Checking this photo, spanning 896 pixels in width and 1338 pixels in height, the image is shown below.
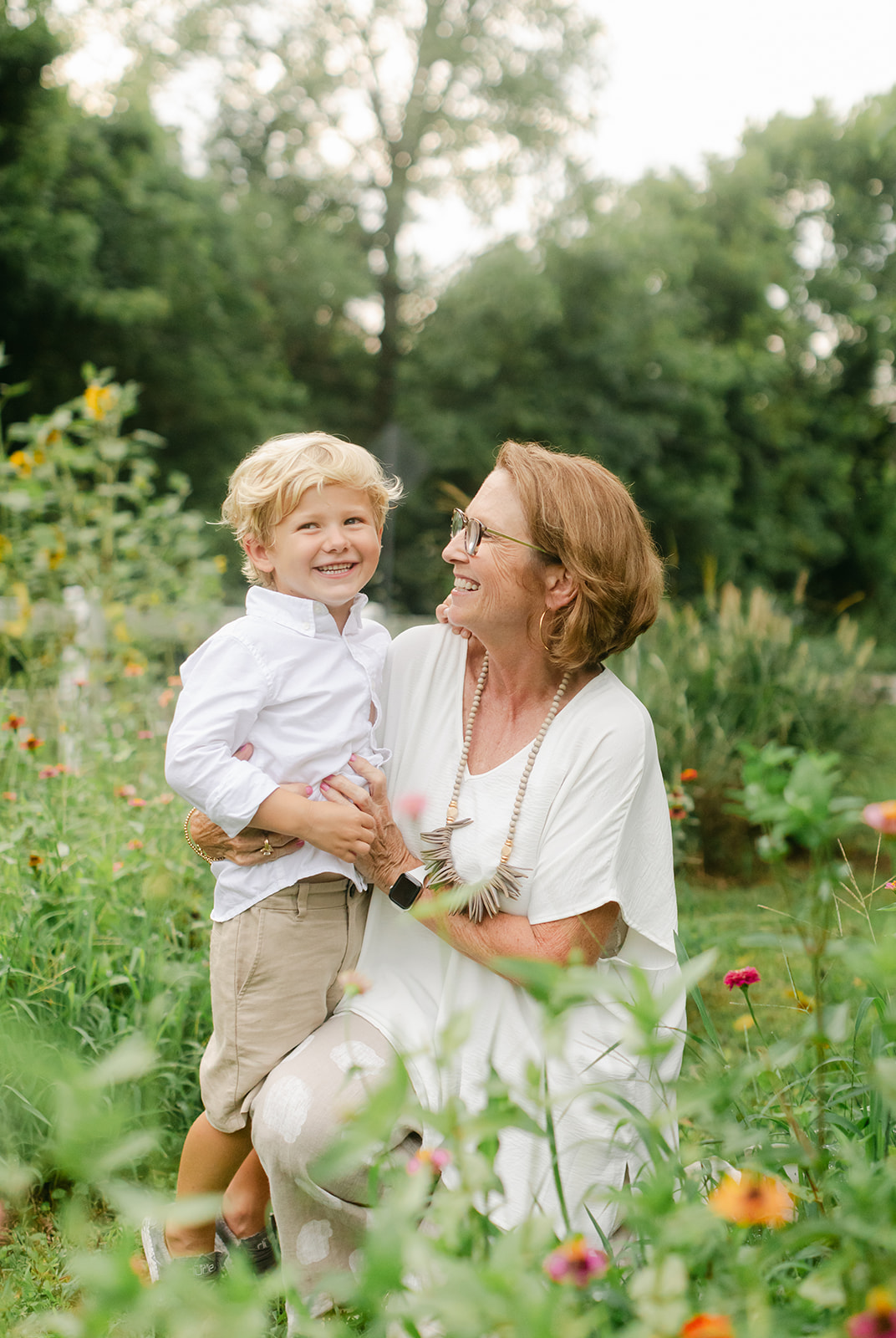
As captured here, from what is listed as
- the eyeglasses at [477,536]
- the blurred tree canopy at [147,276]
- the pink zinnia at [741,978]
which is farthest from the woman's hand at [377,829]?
the blurred tree canopy at [147,276]

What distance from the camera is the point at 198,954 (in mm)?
2736

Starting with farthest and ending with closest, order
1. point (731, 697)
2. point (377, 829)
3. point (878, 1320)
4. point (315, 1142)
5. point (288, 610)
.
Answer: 1. point (731, 697)
2. point (288, 610)
3. point (377, 829)
4. point (315, 1142)
5. point (878, 1320)

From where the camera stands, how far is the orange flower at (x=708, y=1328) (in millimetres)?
812

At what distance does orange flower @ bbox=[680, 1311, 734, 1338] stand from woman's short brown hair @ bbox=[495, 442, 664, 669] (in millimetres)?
1370

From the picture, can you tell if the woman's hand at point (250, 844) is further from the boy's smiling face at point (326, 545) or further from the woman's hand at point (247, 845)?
the boy's smiling face at point (326, 545)

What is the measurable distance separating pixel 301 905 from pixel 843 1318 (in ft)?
4.08

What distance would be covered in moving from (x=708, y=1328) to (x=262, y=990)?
1.33 metres

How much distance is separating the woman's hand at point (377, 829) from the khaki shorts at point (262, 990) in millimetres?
121

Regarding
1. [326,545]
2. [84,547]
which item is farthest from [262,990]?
[84,547]

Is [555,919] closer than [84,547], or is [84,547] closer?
[555,919]

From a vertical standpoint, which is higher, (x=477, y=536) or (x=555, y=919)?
(x=477, y=536)

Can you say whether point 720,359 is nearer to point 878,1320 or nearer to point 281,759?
point 281,759

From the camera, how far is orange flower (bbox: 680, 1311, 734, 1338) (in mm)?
812

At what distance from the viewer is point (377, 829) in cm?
201
